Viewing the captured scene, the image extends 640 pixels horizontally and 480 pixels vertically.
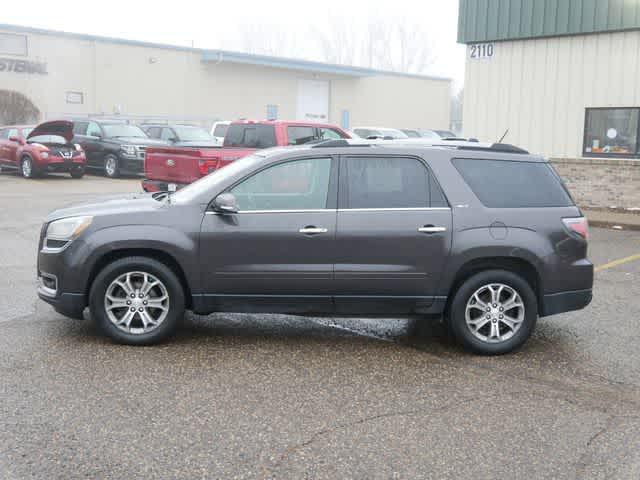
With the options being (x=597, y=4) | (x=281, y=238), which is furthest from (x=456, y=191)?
(x=597, y=4)

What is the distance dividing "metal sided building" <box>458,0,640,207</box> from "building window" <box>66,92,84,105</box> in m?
19.8

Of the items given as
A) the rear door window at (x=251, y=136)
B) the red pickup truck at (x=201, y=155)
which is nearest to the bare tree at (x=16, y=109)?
the rear door window at (x=251, y=136)

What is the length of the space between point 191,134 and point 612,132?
14114 mm

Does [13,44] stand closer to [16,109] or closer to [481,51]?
[16,109]

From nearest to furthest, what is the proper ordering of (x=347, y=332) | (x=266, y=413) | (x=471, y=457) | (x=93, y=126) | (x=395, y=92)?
(x=471, y=457) → (x=266, y=413) → (x=347, y=332) → (x=93, y=126) → (x=395, y=92)

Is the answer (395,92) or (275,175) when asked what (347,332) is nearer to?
(275,175)

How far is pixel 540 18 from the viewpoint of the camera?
16.5 m

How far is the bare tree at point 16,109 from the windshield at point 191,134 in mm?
8987

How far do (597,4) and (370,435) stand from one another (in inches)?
544

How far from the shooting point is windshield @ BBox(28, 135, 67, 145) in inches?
855

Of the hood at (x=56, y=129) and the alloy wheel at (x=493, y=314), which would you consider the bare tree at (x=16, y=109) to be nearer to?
the hood at (x=56, y=129)

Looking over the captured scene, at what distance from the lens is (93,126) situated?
24062 mm

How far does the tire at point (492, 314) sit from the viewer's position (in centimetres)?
605

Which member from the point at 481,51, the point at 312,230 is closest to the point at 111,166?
the point at 481,51
